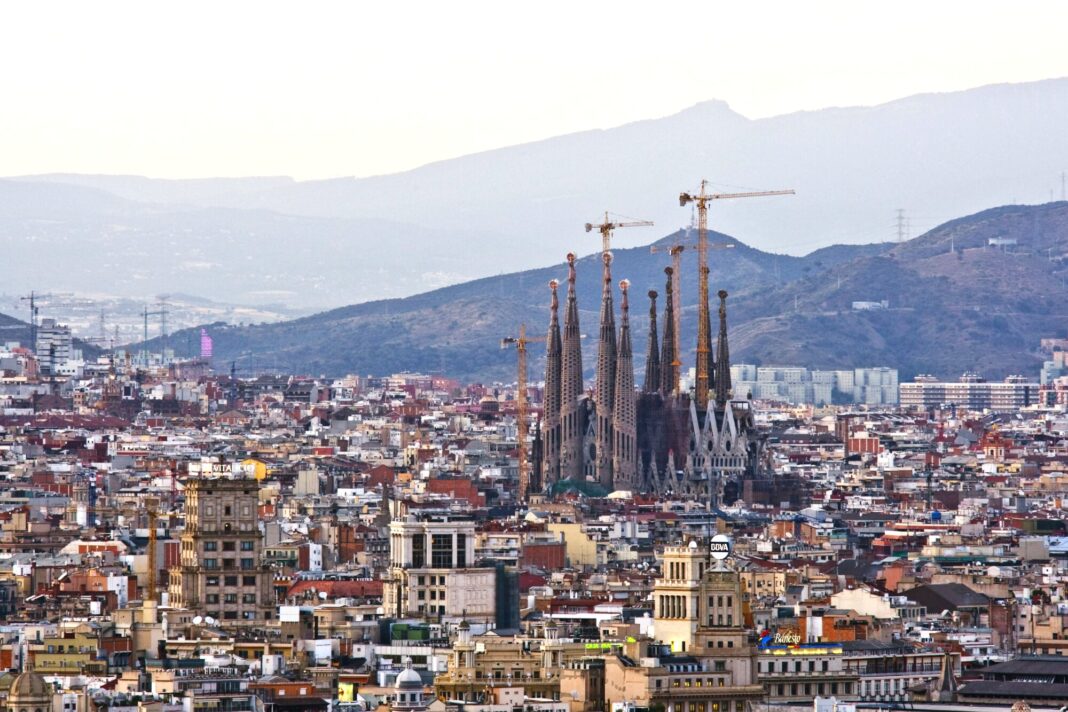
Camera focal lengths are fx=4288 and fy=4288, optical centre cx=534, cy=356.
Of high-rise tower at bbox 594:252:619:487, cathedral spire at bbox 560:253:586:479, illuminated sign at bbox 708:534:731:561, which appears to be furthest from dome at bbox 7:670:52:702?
cathedral spire at bbox 560:253:586:479

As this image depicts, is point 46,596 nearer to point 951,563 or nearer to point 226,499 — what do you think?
point 226,499

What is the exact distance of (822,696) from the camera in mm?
75625

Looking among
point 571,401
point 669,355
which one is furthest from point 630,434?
point 669,355

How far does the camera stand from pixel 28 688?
6719 cm

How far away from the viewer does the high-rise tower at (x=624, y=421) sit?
7357 inches

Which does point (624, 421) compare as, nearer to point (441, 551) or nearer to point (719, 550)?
point (441, 551)

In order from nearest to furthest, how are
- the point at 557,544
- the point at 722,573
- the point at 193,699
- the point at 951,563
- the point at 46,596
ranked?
the point at 193,699
the point at 722,573
the point at 46,596
the point at 951,563
the point at 557,544

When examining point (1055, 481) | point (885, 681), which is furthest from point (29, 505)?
point (885, 681)

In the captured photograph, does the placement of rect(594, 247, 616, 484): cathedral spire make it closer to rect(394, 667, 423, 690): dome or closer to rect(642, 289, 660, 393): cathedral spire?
rect(642, 289, 660, 393): cathedral spire

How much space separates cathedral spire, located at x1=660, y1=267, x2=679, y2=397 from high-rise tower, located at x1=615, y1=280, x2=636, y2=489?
6.36 metres

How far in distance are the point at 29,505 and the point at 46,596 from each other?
5090cm

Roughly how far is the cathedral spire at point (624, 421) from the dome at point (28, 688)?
119 m

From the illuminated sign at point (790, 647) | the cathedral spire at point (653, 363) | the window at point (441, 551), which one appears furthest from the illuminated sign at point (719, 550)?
the cathedral spire at point (653, 363)

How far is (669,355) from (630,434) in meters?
9.85
